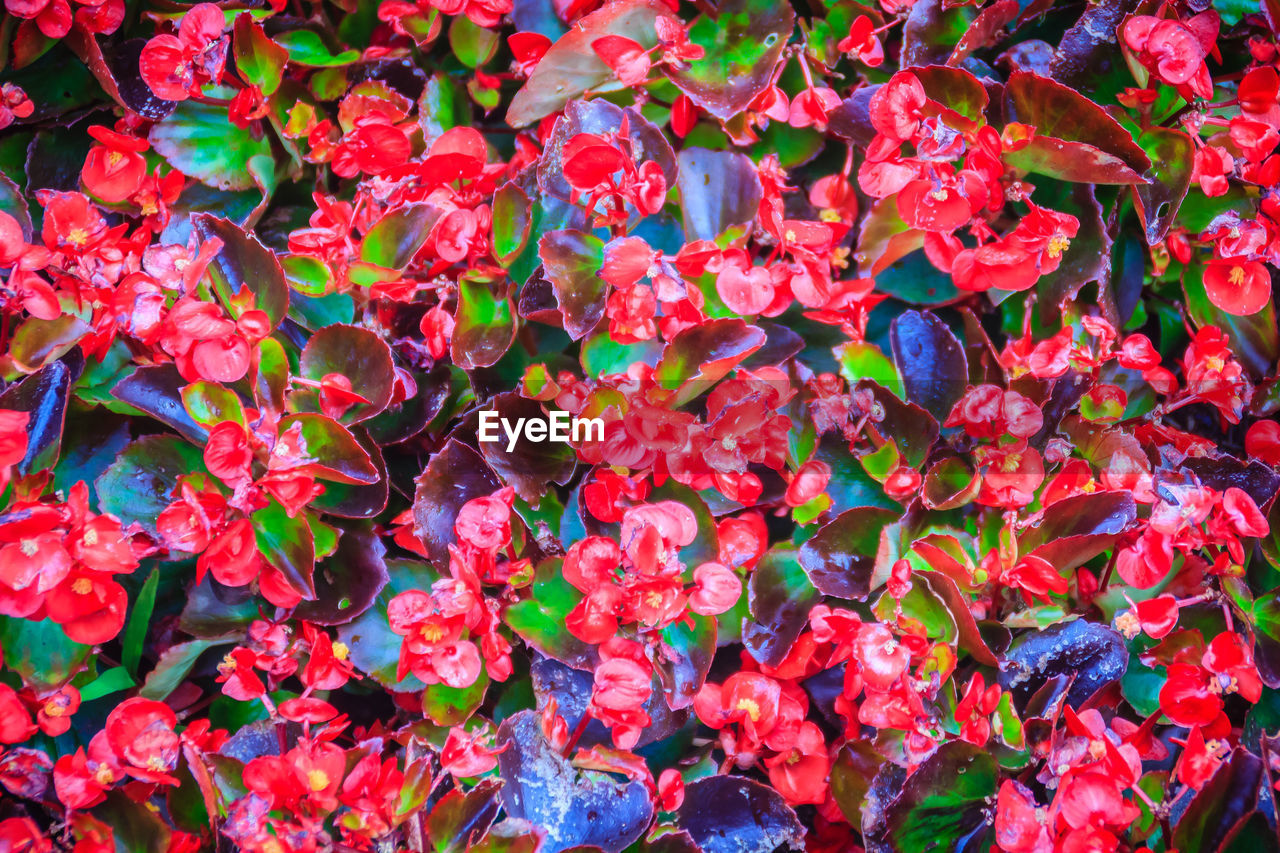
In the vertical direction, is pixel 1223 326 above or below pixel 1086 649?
above

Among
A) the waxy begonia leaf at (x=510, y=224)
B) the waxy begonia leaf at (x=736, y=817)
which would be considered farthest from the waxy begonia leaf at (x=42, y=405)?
the waxy begonia leaf at (x=736, y=817)

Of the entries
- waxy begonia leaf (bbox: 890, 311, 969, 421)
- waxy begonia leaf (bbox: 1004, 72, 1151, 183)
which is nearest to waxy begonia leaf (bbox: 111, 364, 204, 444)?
waxy begonia leaf (bbox: 890, 311, 969, 421)

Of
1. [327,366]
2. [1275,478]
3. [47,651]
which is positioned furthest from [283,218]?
[1275,478]

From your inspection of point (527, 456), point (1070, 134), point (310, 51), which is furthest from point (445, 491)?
point (1070, 134)

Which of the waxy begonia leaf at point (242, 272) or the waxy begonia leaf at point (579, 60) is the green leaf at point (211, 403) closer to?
the waxy begonia leaf at point (242, 272)

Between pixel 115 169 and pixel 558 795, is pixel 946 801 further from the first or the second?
pixel 115 169

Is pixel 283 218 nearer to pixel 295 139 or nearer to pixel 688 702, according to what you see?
pixel 295 139
